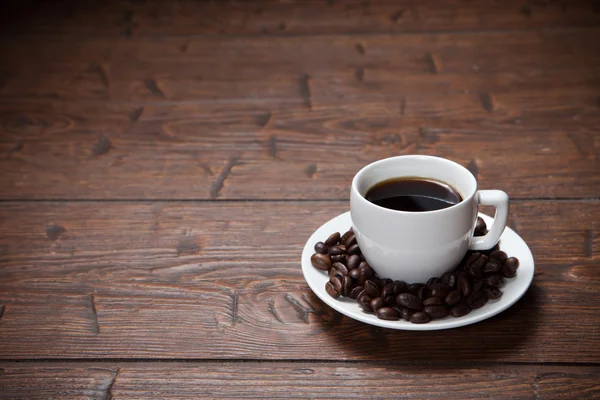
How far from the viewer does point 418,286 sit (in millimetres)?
877

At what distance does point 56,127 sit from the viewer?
1.46 meters

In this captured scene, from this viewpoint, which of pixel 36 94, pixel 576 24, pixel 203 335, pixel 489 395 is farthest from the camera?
pixel 576 24

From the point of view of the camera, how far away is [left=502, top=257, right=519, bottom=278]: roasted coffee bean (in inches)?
Result: 35.1

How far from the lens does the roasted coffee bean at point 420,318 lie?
2.72 feet

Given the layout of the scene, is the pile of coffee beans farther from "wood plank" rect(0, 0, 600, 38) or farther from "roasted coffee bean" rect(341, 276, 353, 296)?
"wood plank" rect(0, 0, 600, 38)

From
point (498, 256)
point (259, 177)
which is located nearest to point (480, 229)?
point (498, 256)

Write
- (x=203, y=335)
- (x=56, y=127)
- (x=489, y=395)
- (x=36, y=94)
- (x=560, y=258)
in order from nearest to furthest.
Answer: (x=489, y=395)
(x=203, y=335)
(x=560, y=258)
(x=56, y=127)
(x=36, y=94)

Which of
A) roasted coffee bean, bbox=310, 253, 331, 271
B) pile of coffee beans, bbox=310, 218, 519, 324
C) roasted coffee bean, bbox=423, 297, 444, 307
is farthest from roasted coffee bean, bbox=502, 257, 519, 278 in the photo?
roasted coffee bean, bbox=310, 253, 331, 271

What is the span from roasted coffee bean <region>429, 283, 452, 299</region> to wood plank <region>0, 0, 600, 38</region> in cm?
111

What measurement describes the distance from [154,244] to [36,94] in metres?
0.68

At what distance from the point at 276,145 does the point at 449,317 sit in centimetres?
63

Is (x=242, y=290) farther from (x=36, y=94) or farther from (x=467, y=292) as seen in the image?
(x=36, y=94)

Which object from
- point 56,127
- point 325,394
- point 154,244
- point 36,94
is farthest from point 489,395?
point 36,94

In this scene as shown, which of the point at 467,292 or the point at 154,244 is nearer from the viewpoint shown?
the point at 467,292
